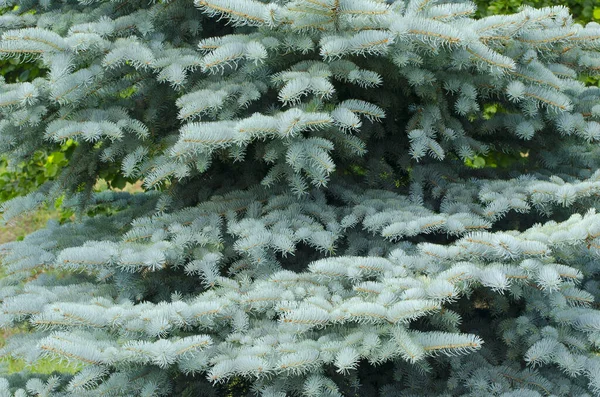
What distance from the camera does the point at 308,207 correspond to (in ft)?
7.85

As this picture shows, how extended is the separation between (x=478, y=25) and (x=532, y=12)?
0.21 metres

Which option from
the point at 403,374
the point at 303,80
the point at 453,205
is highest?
the point at 303,80

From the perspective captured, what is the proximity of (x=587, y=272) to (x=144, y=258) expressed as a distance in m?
1.64

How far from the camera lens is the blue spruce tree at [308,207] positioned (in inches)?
74.2

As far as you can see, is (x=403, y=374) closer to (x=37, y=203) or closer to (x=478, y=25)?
(x=478, y=25)

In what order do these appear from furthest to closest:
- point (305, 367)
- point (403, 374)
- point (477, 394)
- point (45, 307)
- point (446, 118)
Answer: point (446, 118) < point (403, 374) < point (477, 394) < point (45, 307) < point (305, 367)

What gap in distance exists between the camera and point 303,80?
6.82 feet

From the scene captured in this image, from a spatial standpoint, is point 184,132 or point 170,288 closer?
point 184,132

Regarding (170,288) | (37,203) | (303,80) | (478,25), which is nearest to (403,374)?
(170,288)

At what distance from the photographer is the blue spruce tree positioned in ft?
6.18

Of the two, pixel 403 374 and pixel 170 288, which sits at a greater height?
pixel 170 288

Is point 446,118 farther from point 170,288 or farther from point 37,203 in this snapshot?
point 37,203

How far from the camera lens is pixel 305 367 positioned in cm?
180

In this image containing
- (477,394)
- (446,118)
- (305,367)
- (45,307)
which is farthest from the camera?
(446,118)
